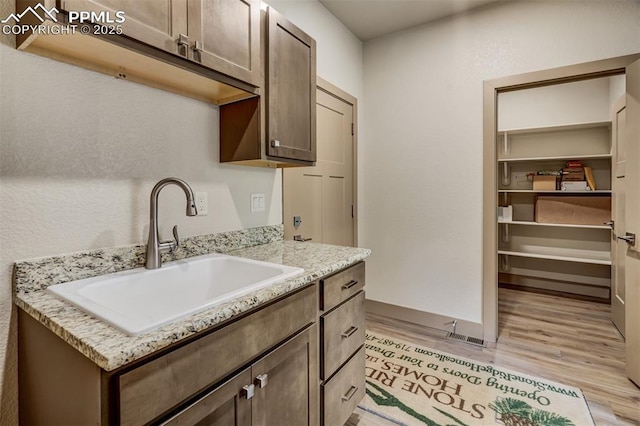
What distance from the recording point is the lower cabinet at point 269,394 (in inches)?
31.3

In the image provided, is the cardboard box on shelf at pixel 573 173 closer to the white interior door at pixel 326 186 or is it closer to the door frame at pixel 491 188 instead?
the door frame at pixel 491 188

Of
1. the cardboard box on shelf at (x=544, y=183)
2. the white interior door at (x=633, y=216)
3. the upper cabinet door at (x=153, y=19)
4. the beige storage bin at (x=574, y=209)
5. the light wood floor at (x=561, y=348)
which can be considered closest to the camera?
the upper cabinet door at (x=153, y=19)

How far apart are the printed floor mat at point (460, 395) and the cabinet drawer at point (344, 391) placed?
0.29 m

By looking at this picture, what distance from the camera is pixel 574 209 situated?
350 centimetres

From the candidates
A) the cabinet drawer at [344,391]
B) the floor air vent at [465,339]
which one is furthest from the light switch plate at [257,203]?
the floor air vent at [465,339]

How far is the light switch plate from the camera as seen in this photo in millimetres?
1793

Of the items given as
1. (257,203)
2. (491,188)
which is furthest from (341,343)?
(491,188)

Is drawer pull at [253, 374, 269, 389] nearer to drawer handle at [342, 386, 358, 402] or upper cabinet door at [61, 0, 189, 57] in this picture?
drawer handle at [342, 386, 358, 402]

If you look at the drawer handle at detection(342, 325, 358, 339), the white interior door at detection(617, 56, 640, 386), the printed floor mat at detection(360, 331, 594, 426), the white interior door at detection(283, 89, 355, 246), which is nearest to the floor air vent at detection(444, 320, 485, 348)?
the printed floor mat at detection(360, 331, 594, 426)

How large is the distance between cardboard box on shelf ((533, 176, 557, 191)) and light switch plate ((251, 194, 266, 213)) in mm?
Answer: 3427

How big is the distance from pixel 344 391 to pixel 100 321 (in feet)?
3.65

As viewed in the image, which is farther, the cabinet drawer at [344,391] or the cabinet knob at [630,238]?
the cabinet knob at [630,238]

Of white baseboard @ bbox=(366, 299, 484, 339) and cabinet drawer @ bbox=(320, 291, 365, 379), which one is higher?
cabinet drawer @ bbox=(320, 291, 365, 379)

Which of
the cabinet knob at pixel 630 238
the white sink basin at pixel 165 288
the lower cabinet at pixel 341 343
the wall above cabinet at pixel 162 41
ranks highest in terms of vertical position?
the wall above cabinet at pixel 162 41
